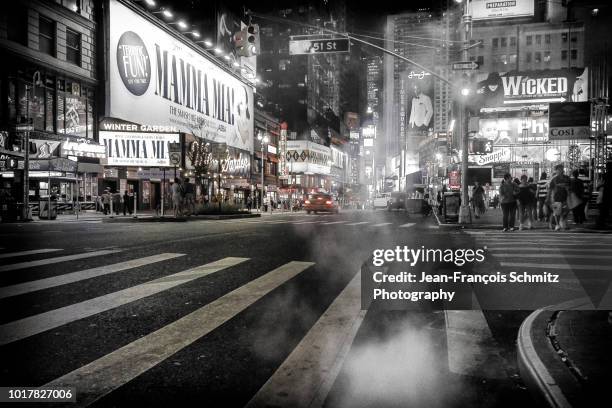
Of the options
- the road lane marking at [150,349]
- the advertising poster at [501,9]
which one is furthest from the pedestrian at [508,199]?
the advertising poster at [501,9]

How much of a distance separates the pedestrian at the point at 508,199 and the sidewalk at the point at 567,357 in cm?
1082

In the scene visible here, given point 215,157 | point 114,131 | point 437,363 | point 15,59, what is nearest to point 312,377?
point 437,363

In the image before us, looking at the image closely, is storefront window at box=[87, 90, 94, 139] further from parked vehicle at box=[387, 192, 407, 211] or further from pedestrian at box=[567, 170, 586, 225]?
pedestrian at box=[567, 170, 586, 225]

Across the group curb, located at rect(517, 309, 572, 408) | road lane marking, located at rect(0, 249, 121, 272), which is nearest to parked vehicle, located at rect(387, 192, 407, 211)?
road lane marking, located at rect(0, 249, 121, 272)

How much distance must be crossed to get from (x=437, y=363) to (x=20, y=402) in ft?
8.58

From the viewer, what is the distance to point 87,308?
15.1ft

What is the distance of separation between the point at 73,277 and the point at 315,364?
4.37 m

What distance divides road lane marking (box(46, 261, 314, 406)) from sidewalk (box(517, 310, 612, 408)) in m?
2.47

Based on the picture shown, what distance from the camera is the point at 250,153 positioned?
58.2 m

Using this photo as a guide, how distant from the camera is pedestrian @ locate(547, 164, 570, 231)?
13680mm

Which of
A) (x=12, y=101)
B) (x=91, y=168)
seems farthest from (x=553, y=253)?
(x=91, y=168)

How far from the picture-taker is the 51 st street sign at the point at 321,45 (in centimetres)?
1380

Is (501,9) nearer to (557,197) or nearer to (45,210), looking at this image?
(557,197)

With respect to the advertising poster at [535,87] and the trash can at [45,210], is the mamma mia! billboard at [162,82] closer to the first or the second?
the trash can at [45,210]
